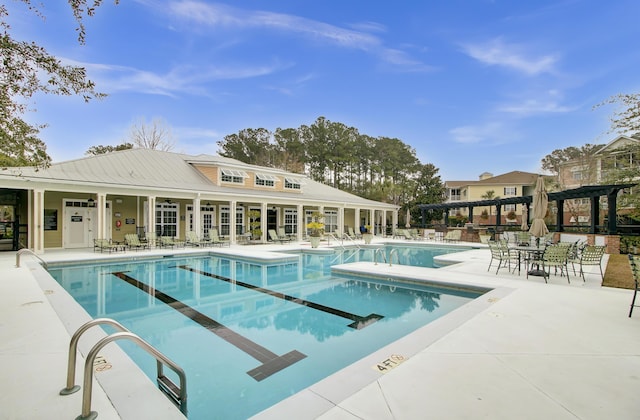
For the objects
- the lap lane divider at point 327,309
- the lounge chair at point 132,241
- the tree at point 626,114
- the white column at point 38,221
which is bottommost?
the lap lane divider at point 327,309

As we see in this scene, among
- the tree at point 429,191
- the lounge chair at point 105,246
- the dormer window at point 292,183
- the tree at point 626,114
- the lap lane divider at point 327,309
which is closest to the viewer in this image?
the lap lane divider at point 327,309

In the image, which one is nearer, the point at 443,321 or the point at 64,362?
the point at 64,362

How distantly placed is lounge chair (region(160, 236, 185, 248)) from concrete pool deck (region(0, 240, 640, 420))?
36.6 feet

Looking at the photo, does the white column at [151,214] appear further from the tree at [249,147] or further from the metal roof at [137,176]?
the tree at [249,147]

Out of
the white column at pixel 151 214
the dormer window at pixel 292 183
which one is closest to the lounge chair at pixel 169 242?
the white column at pixel 151 214

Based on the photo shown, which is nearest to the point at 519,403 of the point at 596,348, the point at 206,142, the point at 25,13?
the point at 596,348

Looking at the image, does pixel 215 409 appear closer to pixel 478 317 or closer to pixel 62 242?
pixel 478 317

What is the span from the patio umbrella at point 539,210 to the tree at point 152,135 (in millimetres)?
31519

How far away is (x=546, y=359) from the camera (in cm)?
370

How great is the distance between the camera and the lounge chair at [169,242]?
16812mm

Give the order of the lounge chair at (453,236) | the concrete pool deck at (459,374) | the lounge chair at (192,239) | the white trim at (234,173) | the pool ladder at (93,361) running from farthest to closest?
the lounge chair at (453,236) → the white trim at (234,173) → the lounge chair at (192,239) → the concrete pool deck at (459,374) → the pool ladder at (93,361)

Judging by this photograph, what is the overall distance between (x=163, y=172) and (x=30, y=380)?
18769 mm

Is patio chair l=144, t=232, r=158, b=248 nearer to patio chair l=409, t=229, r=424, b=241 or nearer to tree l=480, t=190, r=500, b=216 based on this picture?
patio chair l=409, t=229, r=424, b=241

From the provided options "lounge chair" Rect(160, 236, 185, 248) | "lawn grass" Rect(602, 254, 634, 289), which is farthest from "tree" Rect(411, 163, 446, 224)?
"lounge chair" Rect(160, 236, 185, 248)
